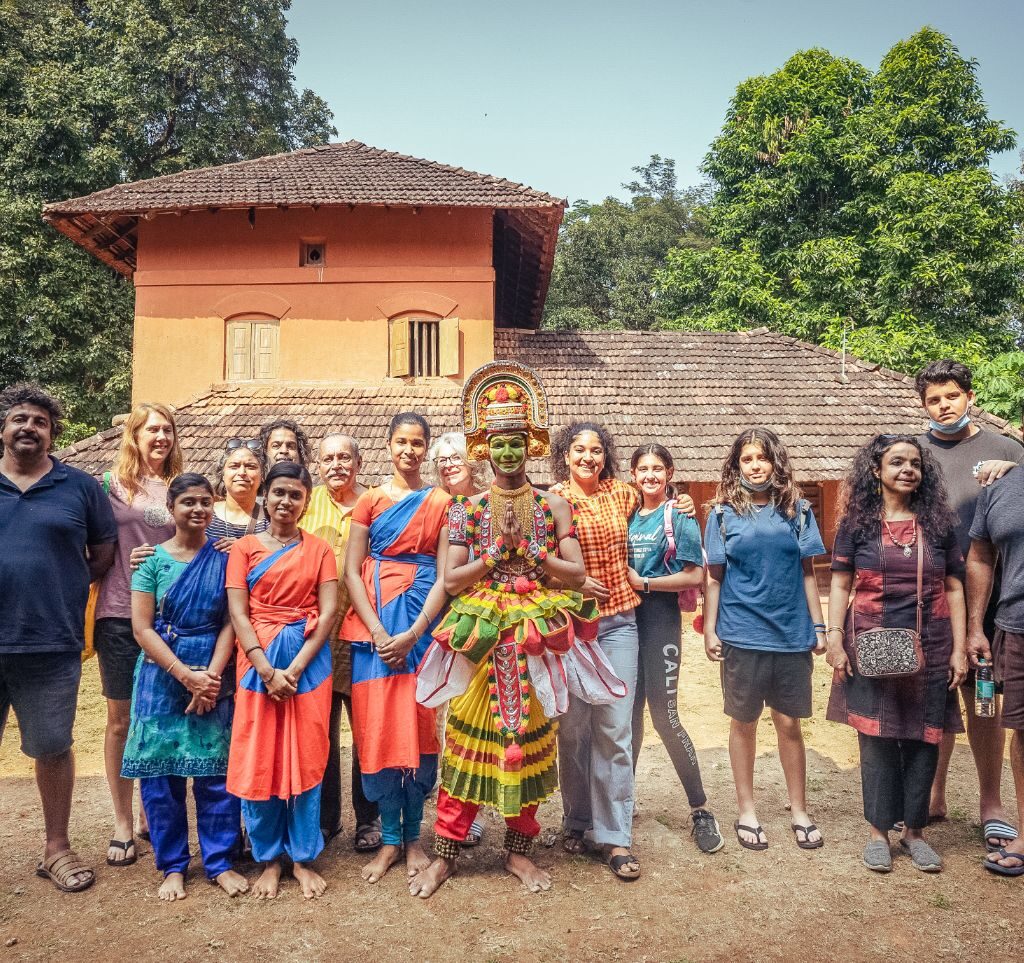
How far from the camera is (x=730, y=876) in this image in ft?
11.5

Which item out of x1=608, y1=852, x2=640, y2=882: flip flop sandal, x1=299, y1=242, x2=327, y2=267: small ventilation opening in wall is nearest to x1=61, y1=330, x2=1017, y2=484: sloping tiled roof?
x1=299, y1=242, x2=327, y2=267: small ventilation opening in wall

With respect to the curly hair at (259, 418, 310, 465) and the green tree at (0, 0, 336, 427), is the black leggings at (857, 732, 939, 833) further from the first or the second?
the green tree at (0, 0, 336, 427)

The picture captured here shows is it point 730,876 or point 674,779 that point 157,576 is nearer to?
point 730,876

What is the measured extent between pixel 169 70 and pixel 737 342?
14.3 m

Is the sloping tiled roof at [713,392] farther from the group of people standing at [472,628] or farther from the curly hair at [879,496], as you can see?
the group of people standing at [472,628]

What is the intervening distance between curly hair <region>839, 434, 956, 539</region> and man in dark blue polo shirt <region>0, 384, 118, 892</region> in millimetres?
3604

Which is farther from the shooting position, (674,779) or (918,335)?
(918,335)

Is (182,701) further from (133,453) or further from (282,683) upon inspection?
(133,453)

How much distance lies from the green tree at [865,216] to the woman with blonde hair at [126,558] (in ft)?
51.4

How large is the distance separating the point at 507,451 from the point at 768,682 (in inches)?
68.4

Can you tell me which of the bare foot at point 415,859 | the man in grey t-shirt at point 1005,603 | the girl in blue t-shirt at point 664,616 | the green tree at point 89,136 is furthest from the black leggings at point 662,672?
the green tree at point 89,136

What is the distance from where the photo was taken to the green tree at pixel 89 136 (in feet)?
52.7

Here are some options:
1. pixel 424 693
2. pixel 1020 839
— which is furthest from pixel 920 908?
pixel 424 693

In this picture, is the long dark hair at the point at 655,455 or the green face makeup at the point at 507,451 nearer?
Answer: the green face makeup at the point at 507,451
